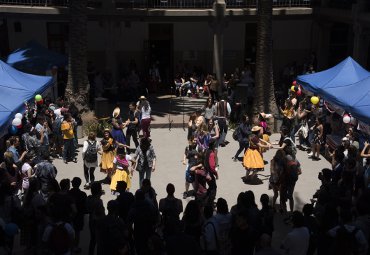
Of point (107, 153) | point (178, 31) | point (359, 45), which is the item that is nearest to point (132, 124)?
point (107, 153)

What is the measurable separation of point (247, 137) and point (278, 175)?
332cm

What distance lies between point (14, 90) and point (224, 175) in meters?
6.11

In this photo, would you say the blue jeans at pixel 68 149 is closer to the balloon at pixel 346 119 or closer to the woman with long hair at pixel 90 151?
the woman with long hair at pixel 90 151

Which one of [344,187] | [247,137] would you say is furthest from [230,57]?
[344,187]

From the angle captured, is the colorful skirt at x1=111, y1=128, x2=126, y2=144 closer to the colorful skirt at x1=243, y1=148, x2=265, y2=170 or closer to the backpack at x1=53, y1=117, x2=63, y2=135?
the backpack at x1=53, y1=117, x2=63, y2=135

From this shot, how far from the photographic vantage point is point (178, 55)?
25.0 meters

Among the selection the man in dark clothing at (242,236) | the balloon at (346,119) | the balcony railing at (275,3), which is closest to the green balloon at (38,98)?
the balloon at (346,119)

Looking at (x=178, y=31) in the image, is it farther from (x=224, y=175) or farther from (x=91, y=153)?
(x=91, y=153)

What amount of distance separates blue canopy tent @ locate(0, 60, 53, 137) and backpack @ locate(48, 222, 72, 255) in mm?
4945

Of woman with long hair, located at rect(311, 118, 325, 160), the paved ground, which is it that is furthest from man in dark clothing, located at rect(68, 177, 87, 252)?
woman with long hair, located at rect(311, 118, 325, 160)

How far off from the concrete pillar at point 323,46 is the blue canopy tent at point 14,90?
1400cm

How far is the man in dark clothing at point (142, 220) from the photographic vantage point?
25.7 feet

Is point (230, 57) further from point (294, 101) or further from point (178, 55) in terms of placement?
point (294, 101)

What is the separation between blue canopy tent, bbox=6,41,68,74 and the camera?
60.6 ft
